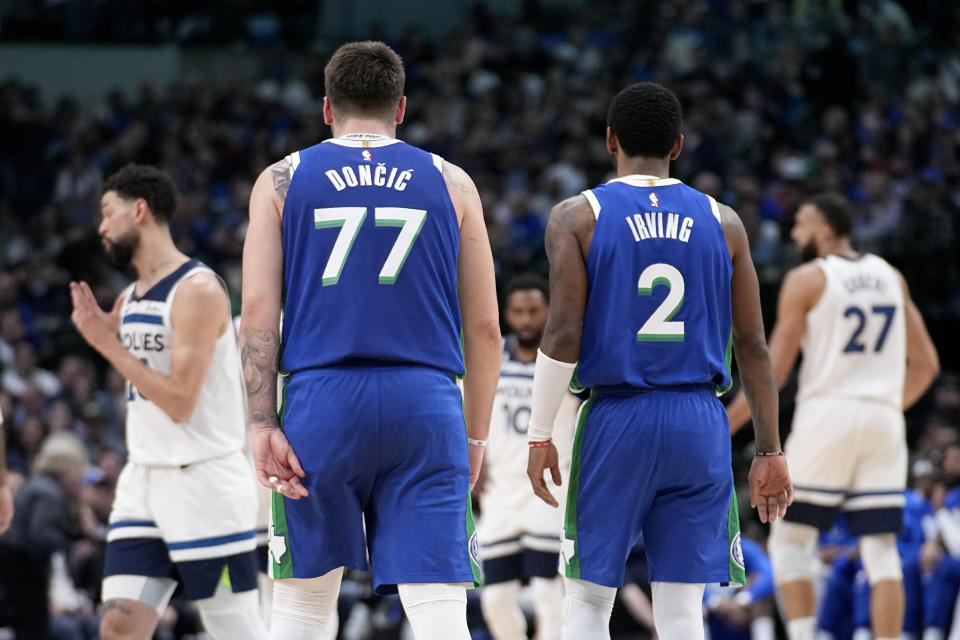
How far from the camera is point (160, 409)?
637 centimetres

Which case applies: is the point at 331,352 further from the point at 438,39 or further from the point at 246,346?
the point at 438,39

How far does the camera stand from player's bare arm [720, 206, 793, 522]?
5434 millimetres

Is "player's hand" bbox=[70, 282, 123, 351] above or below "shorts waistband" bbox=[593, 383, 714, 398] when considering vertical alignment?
above

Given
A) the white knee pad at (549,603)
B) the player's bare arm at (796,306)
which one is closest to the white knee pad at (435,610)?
the player's bare arm at (796,306)

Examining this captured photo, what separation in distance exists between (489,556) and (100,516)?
14.8ft

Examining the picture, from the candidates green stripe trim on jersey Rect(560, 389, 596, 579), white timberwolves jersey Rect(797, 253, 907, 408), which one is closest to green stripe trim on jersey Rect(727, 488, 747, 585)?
green stripe trim on jersey Rect(560, 389, 596, 579)

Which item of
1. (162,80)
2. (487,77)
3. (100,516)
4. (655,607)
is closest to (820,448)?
(655,607)

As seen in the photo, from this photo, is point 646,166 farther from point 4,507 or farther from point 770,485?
point 4,507

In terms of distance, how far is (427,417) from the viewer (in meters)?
4.52

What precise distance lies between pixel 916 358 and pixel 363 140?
4826mm

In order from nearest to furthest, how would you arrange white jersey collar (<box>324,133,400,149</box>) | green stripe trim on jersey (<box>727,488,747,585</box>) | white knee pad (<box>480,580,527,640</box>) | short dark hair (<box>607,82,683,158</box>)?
1. white jersey collar (<box>324,133,400,149</box>)
2. green stripe trim on jersey (<box>727,488,747,585</box>)
3. short dark hair (<box>607,82,683,158</box>)
4. white knee pad (<box>480,580,527,640</box>)

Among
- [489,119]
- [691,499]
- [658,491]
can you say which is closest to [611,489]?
[658,491]

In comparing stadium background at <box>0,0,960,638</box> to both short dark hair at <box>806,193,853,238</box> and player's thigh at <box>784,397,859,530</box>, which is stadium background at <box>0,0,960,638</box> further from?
short dark hair at <box>806,193,853,238</box>

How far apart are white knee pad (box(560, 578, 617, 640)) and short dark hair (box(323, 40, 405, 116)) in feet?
6.21
